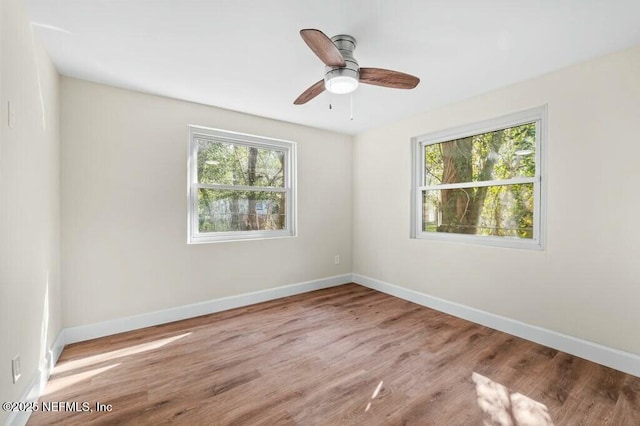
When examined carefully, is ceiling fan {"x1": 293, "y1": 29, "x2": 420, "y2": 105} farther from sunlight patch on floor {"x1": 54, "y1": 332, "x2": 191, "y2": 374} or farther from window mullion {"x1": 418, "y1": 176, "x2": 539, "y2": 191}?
sunlight patch on floor {"x1": 54, "y1": 332, "x2": 191, "y2": 374}

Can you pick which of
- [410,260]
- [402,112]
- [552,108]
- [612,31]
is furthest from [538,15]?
[410,260]

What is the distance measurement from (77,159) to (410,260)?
144 inches

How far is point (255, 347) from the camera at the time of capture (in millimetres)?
2430

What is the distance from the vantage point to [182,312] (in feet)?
9.88

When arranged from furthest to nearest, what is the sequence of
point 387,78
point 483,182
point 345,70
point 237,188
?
point 237,188, point 483,182, point 387,78, point 345,70

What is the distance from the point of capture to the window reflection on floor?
1.58 meters

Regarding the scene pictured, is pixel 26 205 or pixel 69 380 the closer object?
pixel 26 205

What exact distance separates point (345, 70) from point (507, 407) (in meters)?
2.34

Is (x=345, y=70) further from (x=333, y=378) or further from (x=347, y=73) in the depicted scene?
(x=333, y=378)

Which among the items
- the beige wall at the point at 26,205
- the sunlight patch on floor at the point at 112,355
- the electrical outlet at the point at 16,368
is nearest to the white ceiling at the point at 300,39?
the beige wall at the point at 26,205

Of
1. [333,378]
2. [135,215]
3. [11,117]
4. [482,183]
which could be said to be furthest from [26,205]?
[482,183]

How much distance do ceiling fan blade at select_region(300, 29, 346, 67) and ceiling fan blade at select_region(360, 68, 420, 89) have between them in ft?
0.81

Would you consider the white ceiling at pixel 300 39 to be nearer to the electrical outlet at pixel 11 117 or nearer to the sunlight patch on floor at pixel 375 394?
the electrical outlet at pixel 11 117

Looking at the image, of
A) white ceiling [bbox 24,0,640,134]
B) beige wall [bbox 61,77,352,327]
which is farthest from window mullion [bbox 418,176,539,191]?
beige wall [bbox 61,77,352,327]
